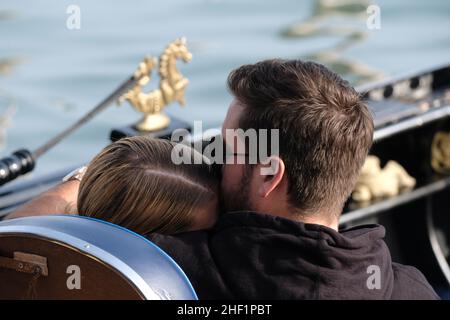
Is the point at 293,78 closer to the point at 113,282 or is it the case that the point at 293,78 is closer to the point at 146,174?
the point at 146,174

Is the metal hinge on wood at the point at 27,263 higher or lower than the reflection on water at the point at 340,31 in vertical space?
lower

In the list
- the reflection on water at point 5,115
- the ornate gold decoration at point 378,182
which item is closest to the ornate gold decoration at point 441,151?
the ornate gold decoration at point 378,182

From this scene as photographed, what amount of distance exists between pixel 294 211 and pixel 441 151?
1.52 metres

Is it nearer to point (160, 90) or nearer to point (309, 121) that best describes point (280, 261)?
point (309, 121)

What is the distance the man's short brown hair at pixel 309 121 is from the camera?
1391 millimetres

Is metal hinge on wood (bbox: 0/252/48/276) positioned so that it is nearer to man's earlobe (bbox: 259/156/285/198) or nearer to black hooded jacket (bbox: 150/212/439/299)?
black hooded jacket (bbox: 150/212/439/299)

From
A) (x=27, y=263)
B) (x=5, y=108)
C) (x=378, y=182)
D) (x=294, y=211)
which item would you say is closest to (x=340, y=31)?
(x=5, y=108)

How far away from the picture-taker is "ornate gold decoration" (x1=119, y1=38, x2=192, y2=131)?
98.1 inches

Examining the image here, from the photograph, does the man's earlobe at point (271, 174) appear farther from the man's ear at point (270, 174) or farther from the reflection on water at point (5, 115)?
the reflection on water at point (5, 115)

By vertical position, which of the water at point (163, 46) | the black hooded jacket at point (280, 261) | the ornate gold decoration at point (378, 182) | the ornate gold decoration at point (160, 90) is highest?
the water at point (163, 46)

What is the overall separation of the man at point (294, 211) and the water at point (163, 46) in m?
3.77

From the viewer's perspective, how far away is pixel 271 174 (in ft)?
4.63

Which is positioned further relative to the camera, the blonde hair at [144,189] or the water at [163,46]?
the water at [163,46]

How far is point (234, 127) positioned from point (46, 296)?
356 millimetres
